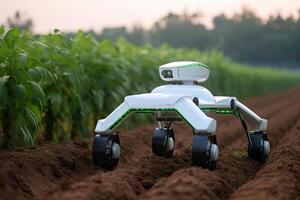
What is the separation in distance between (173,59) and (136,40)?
46406 millimetres

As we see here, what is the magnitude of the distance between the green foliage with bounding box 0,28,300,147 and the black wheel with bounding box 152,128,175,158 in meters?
1.37

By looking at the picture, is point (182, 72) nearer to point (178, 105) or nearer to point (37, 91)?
point (178, 105)

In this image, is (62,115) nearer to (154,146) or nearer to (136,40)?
(154,146)

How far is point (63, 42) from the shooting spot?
349 inches

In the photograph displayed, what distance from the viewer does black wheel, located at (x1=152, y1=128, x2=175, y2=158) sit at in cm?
→ 711

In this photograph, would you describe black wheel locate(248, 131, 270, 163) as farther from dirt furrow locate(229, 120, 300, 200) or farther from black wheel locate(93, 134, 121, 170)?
black wheel locate(93, 134, 121, 170)

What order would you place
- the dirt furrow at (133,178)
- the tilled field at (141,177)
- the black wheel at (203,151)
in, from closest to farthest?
1. the dirt furrow at (133,178)
2. the tilled field at (141,177)
3. the black wheel at (203,151)

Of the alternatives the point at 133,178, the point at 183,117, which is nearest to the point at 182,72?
the point at 183,117

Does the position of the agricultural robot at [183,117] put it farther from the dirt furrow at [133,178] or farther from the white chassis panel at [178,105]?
the dirt furrow at [133,178]

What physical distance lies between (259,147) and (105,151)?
197 centimetres

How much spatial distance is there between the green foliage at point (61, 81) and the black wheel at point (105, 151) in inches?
35.7

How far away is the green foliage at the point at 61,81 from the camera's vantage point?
21.7ft

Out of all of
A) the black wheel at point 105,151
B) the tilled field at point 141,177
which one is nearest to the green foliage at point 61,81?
the tilled field at point 141,177

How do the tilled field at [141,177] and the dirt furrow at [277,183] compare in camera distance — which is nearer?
the tilled field at [141,177]
